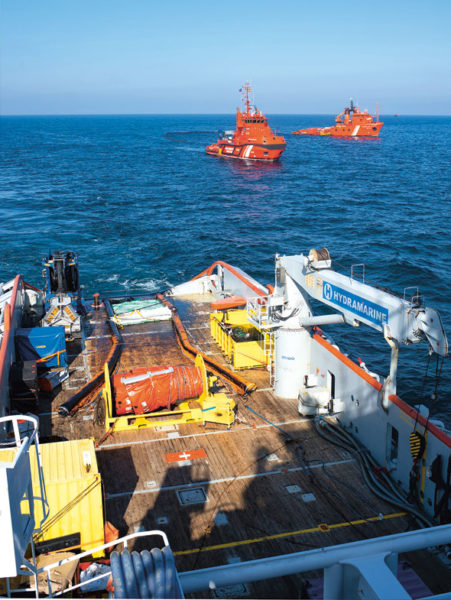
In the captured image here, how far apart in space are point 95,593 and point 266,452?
23.7ft

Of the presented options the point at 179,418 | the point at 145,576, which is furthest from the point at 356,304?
the point at 145,576

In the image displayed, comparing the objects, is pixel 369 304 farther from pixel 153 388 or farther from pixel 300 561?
pixel 300 561

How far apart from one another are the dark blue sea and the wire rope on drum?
31.1 feet

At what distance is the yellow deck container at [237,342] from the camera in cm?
2116

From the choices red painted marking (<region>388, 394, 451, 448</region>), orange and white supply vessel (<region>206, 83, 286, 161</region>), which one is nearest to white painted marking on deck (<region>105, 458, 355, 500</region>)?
red painted marking (<region>388, 394, 451, 448</region>)

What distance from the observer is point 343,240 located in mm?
55719

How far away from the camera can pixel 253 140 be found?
12731 cm

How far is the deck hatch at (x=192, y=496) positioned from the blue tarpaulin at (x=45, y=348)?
8.61m

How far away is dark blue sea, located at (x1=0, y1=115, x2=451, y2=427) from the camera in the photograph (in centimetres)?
4344

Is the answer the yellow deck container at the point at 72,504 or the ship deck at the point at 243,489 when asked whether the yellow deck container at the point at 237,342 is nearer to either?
the ship deck at the point at 243,489

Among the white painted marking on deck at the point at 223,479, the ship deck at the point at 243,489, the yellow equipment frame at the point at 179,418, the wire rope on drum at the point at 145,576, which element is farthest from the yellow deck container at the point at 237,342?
the wire rope on drum at the point at 145,576

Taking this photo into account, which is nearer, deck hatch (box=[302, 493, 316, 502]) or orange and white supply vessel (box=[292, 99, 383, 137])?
deck hatch (box=[302, 493, 316, 502])

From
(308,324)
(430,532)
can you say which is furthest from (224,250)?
(430,532)

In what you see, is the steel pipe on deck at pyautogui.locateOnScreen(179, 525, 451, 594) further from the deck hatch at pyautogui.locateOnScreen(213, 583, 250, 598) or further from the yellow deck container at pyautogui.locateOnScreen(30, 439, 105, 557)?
the yellow deck container at pyautogui.locateOnScreen(30, 439, 105, 557)
